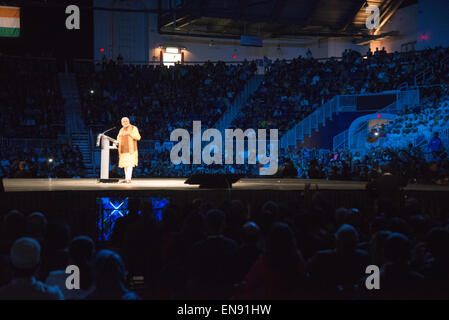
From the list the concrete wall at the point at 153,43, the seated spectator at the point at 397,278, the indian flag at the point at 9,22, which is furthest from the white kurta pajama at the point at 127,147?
the concrete wall at the point at 153,43

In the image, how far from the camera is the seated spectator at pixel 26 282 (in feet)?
9.50

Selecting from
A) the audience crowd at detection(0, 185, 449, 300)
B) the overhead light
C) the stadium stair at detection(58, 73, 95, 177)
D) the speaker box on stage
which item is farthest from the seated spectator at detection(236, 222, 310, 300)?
the overhead light

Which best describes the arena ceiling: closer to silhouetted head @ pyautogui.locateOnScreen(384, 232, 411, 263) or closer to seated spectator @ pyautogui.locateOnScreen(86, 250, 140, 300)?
silhouetted head @ pyautogui.locateOnScreen(384, 232, 411, 263)

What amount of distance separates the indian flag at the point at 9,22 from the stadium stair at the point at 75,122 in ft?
11.4

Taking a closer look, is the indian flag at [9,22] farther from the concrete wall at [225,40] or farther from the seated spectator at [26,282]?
the seated spectator at [26,282]

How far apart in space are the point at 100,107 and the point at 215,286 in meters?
22.6

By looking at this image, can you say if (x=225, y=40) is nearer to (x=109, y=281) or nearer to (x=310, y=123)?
(x=310, y=123)

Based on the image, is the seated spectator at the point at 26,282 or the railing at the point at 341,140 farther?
the railing at the point at 341,140

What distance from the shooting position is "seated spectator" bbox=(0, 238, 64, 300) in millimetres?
2896
